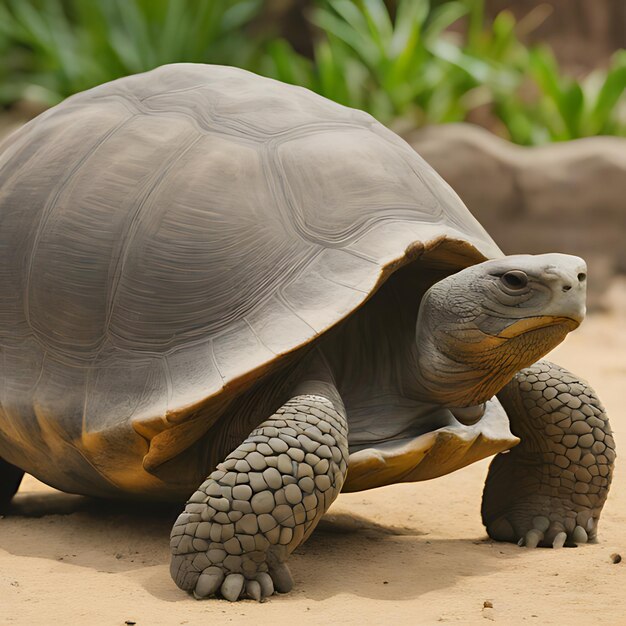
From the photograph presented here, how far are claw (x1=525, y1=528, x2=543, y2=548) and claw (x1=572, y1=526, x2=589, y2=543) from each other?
109mm

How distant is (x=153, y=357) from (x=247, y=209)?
0.53 m

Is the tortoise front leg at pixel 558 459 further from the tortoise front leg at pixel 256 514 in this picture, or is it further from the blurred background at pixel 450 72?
the blurred background at pixel 450 72

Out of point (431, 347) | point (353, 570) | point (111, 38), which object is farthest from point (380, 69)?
point (353, 570)

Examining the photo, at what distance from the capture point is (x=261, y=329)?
10.5ft

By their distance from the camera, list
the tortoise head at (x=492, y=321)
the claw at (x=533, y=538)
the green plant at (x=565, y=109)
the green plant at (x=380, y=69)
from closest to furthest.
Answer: the tortoise head at (x=492, y=321) → the claw at (x=533, y=538) → the green plant at (x=380, y=69) → the green plant at (x=565, y=109)

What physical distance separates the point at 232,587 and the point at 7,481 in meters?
1.76

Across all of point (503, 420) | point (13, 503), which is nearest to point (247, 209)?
point (503, 420)

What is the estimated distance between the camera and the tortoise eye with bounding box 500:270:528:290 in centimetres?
305

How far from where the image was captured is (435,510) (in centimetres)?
436

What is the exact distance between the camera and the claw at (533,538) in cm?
373

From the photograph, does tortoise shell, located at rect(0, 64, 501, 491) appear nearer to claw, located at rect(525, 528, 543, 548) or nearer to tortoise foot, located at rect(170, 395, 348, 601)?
tortoise foot, located at rect(170, 395, 348, 601)

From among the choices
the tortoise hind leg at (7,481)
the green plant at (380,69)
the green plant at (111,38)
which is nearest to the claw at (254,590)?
the tortoise hind leg at (7,481)

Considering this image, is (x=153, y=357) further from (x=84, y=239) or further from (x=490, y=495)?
(x=490, y=495)

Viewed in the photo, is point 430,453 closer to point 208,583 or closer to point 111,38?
point 208,583
